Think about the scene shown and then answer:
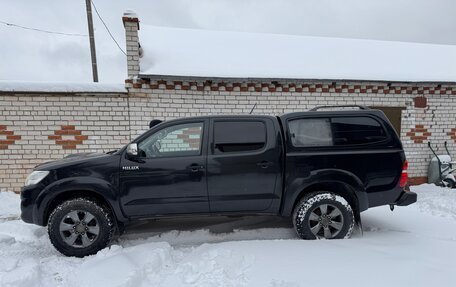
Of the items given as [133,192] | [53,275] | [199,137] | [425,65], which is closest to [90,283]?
[53,275]

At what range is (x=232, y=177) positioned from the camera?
3.79 meters

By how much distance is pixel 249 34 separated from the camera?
32.9 feet

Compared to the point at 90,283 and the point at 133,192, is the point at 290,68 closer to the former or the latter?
the point at 133,192

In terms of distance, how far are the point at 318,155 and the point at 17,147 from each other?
20.4 feet

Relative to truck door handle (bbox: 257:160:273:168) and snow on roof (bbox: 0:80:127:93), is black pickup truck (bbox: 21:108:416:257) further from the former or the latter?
snow on roof (bbox: 0:80:127:93)

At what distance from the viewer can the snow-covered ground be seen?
9.36 feet

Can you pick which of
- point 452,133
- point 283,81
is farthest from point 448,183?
point 283,81

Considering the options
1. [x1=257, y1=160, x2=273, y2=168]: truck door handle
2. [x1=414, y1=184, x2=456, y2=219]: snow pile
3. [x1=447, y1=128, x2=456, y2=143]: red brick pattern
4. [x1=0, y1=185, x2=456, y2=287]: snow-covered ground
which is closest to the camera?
[x1=0, y1=185, x2=456, y2=287]: snow-covered ground

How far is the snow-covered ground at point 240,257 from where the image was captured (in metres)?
2.85

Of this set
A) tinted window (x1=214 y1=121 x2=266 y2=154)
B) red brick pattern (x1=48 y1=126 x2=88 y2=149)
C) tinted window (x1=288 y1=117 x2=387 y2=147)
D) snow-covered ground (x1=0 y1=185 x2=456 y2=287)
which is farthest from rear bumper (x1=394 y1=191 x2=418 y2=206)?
red brick pattern (x1=48 y1=126 x2=88 y2=149)

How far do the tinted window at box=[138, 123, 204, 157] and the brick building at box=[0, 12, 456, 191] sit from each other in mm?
2699

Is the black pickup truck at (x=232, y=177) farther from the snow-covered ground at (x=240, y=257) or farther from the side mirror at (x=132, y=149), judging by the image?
the snow-covered ground at (x=240, y=257)

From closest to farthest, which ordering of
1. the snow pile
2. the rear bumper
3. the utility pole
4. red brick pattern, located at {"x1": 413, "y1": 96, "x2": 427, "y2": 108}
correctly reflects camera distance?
the rear bumper → the snow pile → red brick pattern, located at {"x1": 413, "y1": 96, "x2": 427, "y2": 108} → the utility pole

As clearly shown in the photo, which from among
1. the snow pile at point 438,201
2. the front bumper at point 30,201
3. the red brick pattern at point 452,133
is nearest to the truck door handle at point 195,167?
the front bumper at point 30,201
